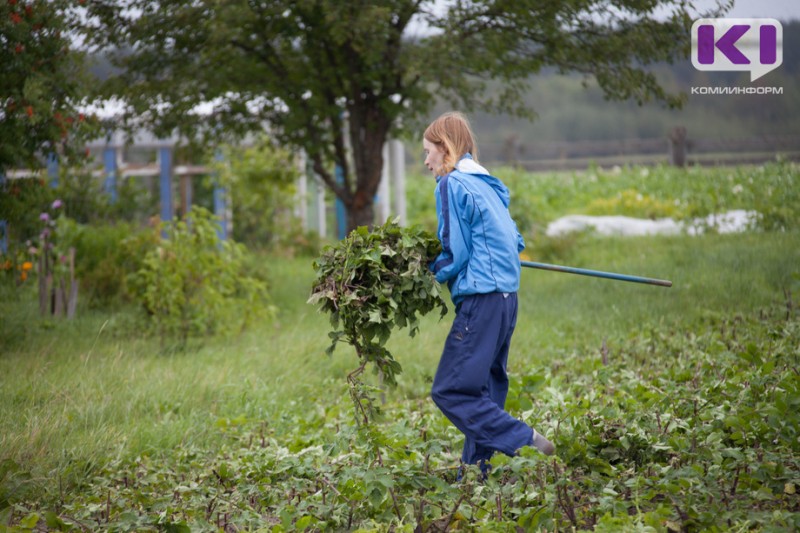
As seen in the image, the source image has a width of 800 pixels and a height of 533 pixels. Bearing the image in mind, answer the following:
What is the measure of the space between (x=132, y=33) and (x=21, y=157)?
245 centimetres

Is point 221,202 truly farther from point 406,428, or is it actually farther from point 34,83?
point 406,428

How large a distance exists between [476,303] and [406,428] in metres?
1.05

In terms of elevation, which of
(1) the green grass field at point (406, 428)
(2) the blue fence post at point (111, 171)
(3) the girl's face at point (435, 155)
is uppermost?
(2) the blue fence post at point (111, 171)

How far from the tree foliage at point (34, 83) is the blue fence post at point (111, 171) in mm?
5224

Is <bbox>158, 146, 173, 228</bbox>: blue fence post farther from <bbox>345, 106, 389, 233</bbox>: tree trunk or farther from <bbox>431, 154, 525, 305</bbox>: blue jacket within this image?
<bbox>431, 154, 525, 305</bbox>: blue jacket

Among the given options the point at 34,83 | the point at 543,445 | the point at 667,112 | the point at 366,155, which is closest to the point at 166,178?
the point at 366,155

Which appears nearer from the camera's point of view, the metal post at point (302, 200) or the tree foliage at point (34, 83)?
the tree foliage at point (34, 83)

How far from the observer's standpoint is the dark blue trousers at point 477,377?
3.72 m

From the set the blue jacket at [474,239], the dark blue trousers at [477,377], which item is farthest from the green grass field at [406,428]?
the blue jacket at [474,239]

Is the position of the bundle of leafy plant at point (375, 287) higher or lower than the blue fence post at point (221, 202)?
lower

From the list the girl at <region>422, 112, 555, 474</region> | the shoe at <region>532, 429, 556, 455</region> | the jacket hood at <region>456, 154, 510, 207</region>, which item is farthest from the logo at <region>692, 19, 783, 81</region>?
the shoe at <region>532, 429, 556, 455</region>

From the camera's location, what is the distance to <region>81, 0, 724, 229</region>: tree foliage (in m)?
8.00

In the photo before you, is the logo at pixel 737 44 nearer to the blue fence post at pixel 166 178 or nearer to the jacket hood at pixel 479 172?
the jacket hood at pixel 479 172

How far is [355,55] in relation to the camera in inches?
353
